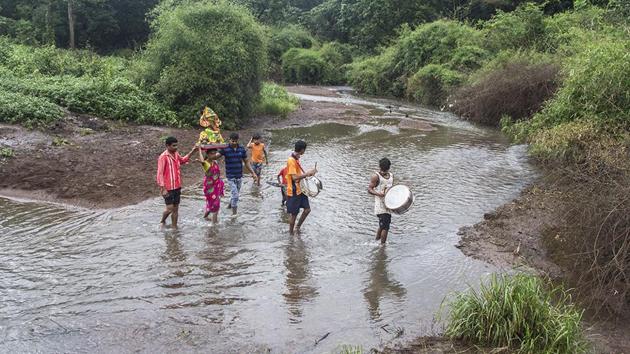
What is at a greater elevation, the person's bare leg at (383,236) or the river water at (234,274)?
the person's bare leg at (383,236)

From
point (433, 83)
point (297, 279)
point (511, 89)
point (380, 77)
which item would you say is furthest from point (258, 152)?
point (380, 77)

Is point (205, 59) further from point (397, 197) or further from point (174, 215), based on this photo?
point (397, 197)

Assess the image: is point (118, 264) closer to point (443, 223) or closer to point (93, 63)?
point (443, 223)

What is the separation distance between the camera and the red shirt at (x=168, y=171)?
9.55 metres

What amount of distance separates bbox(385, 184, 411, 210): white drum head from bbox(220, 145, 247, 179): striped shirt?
3417 mm

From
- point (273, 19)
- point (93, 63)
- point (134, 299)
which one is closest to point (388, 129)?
point (93, 63)

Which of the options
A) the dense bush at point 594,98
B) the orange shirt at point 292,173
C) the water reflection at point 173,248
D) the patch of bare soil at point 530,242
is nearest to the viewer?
the patch of bare soil at point 530,242

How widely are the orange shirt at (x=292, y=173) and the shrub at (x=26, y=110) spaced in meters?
10.1

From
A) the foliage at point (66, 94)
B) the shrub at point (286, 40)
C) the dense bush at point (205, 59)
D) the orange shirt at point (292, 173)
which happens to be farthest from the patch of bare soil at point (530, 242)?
the shrub at point (286, 40)

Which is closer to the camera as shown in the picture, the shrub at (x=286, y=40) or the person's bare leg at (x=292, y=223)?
the person's bare leg at (x=292, y=223)

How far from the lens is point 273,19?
2527 inches

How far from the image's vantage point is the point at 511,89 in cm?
2331

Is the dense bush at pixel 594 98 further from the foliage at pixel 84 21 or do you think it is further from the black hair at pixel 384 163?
the foliage at pixel 84 21

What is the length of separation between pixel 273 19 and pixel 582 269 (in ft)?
198
